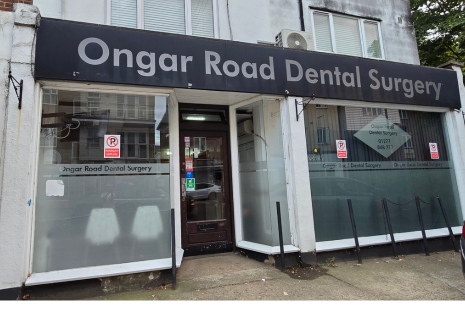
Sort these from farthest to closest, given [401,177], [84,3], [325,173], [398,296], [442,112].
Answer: [442,112], [401,177], [325,173], [84,3], [398,296]

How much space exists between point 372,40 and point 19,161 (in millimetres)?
7929

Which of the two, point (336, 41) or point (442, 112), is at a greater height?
point (336, 41)

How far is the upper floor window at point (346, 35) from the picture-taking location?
6492mm

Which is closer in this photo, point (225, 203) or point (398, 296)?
point (398, 296)

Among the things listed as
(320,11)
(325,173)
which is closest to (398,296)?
(325,173)

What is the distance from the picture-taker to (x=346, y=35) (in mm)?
6762

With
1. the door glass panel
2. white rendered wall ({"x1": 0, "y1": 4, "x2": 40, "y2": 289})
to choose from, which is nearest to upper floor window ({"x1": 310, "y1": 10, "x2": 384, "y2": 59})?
the door glass panel

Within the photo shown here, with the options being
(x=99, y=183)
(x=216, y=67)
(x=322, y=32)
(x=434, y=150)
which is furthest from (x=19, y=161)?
(x=434, y=150)

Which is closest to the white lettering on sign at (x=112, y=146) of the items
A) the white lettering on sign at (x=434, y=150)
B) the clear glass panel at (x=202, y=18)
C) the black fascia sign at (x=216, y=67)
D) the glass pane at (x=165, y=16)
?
the black fascia sign at (x=216, y=67)

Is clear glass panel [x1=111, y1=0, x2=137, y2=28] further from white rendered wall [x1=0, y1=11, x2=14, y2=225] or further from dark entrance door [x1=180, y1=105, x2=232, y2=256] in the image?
dark entrance door [x1=180, y1=105, x2=232, y2=256]

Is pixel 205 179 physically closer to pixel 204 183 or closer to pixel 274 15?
pixel 204 183

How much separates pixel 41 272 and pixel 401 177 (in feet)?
22.0

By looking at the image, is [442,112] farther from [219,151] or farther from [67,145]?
[67,145]

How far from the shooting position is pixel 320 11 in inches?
257
